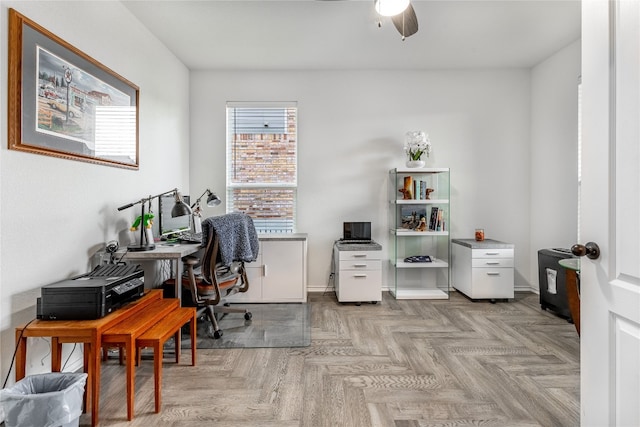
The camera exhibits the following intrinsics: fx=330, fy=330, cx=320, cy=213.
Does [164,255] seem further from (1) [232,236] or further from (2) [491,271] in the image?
(2) [491,271]

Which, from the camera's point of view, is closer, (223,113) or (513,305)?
(513,305)

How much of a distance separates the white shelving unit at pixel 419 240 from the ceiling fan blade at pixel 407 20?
1688mm

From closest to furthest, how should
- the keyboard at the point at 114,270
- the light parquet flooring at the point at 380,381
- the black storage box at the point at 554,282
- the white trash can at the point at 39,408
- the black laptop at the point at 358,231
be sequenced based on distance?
the white trash can at the point at 39,408
the light parquet flooring at the point at 380,381
the keyboard at the point at 114,270
the black storage box at the point at 554,282
the black laptop at the point at 358,231

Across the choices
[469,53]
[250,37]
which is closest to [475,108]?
[469,53]

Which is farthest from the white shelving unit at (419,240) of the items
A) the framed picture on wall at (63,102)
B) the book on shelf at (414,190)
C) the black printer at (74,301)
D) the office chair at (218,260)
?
the black printer at (74,301)

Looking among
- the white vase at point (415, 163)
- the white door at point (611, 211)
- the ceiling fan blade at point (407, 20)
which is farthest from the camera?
the white vase at point (415, 163)

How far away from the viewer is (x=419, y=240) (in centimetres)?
414

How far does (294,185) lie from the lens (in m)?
4.08

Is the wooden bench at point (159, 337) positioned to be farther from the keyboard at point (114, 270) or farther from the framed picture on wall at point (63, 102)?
the framed picture on wall at point (63, 102)

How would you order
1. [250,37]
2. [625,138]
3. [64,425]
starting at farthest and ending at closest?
[250,37]
[64,425]
[625,138]

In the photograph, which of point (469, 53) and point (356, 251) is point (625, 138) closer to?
point (356, 251)

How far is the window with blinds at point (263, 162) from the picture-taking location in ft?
13.4

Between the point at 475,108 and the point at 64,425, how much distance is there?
4628mm

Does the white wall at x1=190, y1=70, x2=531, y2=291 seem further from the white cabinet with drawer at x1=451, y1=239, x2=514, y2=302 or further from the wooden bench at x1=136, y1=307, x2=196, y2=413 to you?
the wooden bench at x1=136, y1=307, x2=196, y2=413
